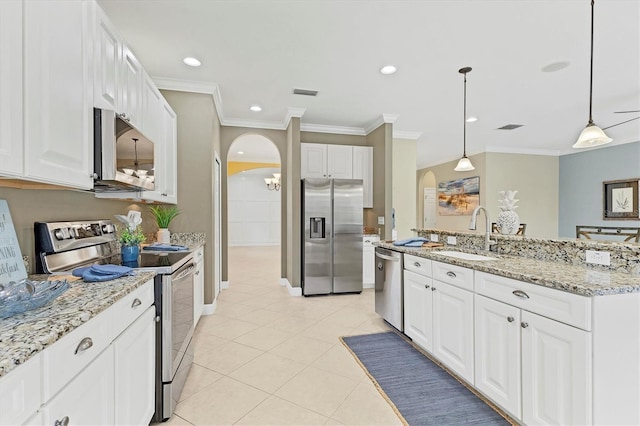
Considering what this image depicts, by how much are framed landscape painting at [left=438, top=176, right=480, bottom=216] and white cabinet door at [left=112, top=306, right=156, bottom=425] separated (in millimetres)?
7338

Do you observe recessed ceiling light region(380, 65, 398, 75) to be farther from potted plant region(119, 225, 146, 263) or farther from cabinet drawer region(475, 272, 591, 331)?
potted plant region(119, 225, 146, 263)

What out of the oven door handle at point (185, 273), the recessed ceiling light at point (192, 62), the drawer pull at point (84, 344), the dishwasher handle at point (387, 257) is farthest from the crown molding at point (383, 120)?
the drawer pull at point (84, 344)

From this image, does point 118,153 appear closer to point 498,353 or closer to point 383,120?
point 498,353

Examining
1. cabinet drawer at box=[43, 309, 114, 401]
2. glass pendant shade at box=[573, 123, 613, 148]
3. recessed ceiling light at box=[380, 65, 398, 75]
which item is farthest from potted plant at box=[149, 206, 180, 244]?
glass pendant shade at box=[573, 123, 613, 148]

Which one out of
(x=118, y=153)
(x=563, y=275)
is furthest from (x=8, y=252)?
(x=563, y=275)

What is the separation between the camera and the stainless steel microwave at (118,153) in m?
1.58

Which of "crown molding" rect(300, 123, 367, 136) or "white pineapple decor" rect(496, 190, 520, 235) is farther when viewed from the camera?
"crown molding" rect(300, 123, 367, 136)

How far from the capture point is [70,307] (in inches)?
41.7

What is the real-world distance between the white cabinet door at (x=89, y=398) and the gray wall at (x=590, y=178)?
8591mm

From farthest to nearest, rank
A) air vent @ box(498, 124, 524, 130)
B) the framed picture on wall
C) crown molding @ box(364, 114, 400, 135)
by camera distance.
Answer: the framed picture on wall
air vent @ box(498, 124, 524, 130)
crown molding @ box(364, 114, 400, 135)

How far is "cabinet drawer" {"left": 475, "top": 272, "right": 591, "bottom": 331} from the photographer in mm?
1333

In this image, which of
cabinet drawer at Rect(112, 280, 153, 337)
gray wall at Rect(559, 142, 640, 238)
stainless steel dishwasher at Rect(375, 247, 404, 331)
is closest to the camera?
cabinet drawer at Rect(112, 280, 153, 337)

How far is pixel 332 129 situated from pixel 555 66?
3.10 metres

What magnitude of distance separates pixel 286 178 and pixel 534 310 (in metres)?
3.99
